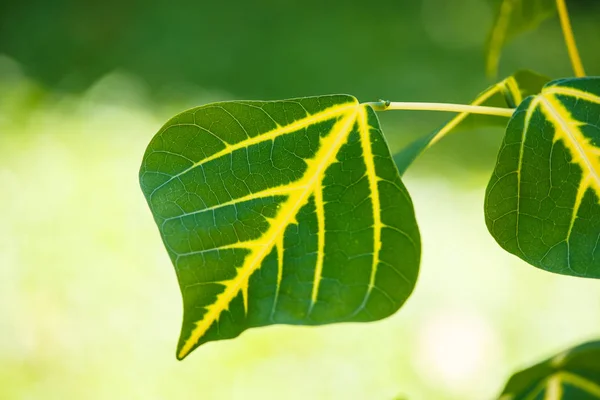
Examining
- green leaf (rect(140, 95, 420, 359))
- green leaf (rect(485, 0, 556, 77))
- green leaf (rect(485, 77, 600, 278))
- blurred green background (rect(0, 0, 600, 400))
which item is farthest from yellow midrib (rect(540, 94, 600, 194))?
blurred green background (rect(0, 0, 600, 400))

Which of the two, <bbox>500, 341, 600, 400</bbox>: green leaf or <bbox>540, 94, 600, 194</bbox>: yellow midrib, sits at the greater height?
<bbox>540, 94, 600, 194</bbox>: yellow midrib

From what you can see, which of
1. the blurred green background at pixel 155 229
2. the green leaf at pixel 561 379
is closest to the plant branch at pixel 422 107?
the green leaf at pixel 561 379

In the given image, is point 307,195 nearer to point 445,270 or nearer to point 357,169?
point 357,169

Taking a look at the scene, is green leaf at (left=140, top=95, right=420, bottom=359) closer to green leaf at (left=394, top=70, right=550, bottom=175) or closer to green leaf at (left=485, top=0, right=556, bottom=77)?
green leaf at (left=394, top=70, right=550, bottom=175)

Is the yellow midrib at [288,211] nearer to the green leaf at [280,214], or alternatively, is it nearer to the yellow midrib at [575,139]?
the green leaf at [280,214]

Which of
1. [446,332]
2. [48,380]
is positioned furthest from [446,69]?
[48,380]
